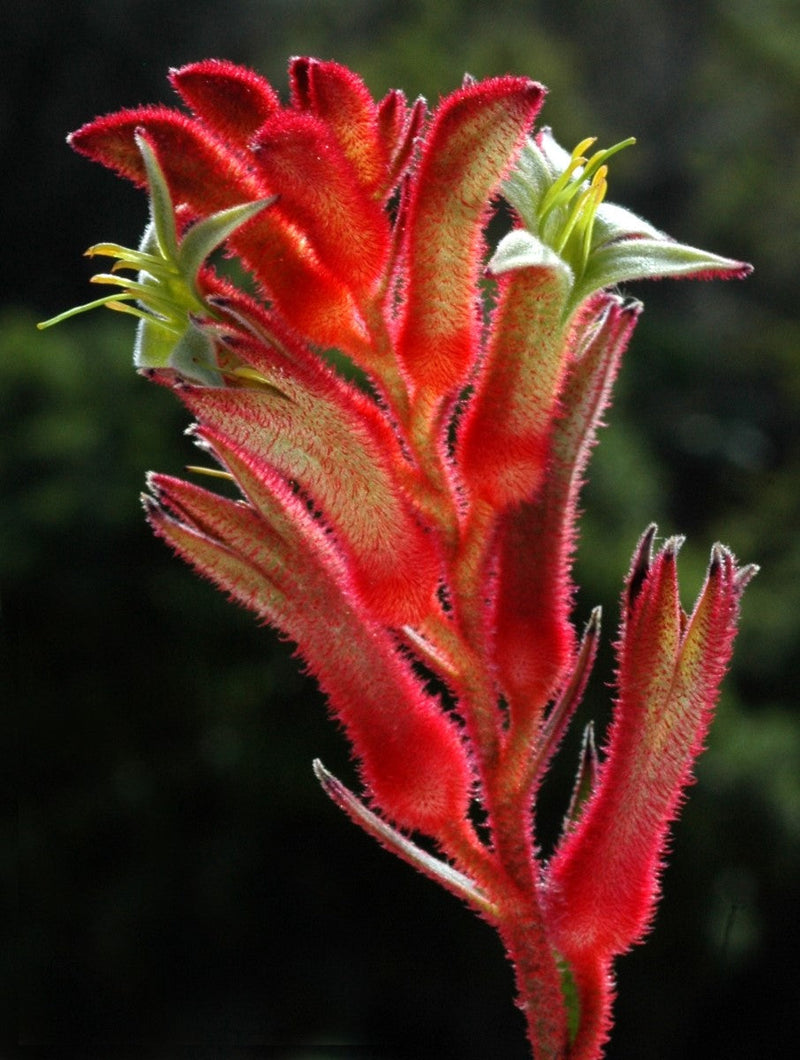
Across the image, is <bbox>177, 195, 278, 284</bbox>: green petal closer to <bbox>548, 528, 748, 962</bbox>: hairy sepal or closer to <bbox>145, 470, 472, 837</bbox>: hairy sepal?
<bbox>145, 470, 472, 837</bbox>: hairy sepal

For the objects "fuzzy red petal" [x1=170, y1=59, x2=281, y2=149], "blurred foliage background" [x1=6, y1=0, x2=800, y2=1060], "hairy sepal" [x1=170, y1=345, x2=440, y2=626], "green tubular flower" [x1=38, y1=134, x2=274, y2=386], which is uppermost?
"fuzzy red petal" [x1=170, y1=59, x2=281, y2=149]

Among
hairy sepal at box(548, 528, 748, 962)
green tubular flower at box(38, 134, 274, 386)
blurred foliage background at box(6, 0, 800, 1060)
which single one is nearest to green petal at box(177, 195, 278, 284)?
green tubular flower at box(38, 134, 274, 386)

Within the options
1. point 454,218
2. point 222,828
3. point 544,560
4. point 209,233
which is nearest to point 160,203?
point 209,233

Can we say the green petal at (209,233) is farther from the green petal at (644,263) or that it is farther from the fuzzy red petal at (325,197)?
the green petal at (644,263)

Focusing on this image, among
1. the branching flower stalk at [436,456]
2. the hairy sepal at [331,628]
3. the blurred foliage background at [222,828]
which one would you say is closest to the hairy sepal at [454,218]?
the branching flower stalk at [436,456]

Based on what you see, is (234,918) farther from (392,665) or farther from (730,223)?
(730,223)

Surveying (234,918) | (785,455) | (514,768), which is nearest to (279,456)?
(514,768)

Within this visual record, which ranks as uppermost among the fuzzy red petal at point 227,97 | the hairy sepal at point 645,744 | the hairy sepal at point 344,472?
the fuzzy red petal at point 227,97
